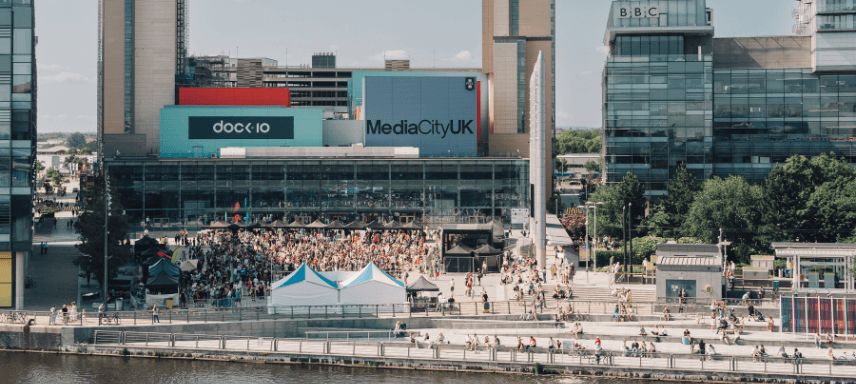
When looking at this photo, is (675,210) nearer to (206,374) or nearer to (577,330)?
(577,330)

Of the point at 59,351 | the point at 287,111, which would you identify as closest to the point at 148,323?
the point at 59,351

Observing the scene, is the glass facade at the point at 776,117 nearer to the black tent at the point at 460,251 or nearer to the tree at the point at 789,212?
the tree at the point at 789,212

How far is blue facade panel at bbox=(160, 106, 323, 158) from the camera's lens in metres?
111

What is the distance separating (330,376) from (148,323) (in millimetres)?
12329

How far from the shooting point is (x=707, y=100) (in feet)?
379

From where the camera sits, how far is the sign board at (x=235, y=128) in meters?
111

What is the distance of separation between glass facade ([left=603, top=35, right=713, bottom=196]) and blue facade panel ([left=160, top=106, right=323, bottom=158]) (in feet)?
119

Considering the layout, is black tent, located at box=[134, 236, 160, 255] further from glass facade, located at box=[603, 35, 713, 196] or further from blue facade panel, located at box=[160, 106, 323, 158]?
glass facade, located at box=[603, 35, 713, 196]

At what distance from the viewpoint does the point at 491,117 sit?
133 metres

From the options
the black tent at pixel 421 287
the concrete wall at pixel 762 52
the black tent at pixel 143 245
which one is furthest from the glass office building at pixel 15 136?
the concrete wall at pixel 762 52

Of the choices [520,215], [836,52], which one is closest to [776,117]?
[836,52]

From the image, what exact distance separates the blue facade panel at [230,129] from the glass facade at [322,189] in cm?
748

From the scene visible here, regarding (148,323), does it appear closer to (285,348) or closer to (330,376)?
(285,348)

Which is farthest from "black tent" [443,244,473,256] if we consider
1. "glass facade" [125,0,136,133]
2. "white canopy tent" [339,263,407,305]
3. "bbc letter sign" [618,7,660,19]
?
"glass facade" [125,0,136,133]
